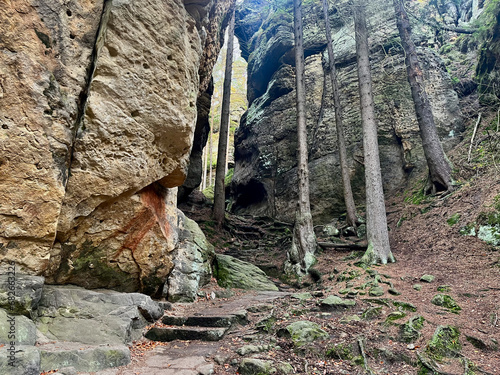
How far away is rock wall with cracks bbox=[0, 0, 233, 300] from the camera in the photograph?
3.38 metres

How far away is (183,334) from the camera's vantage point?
4.50 m

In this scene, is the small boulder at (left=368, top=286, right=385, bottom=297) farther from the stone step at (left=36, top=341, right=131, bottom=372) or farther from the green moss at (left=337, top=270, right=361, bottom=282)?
the stone step at (left=36, top=341, right=131, bottom=372)

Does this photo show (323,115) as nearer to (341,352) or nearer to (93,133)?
(93,133)

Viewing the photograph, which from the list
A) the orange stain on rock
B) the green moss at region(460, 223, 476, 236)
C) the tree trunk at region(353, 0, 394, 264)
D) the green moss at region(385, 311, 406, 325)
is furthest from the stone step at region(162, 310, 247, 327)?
the green moss at region(460, 223, 476, 236)

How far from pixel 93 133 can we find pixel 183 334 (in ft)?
11.2

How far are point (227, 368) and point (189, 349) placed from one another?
908mm

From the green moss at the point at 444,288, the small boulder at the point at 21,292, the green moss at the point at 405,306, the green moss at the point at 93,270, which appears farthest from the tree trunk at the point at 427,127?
the small boulder at the point at 21,292

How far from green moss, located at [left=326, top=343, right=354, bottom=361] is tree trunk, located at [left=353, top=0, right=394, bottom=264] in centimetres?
484

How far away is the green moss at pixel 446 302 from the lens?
4.60 metres

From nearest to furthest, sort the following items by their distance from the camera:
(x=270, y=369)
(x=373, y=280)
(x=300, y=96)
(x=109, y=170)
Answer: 1. (x=270, y=369)
2. (x=109, y=170)
3. (x=373, y=280)
4. (x=300, y=96)

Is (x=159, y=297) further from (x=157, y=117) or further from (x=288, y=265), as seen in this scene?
(x=288, y=265)

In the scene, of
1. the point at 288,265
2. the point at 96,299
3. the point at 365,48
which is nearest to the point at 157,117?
the point at 96,299

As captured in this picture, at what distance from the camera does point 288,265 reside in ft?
33.8

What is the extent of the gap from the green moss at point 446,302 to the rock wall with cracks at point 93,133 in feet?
16.9
